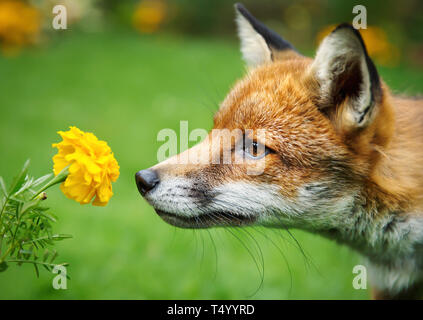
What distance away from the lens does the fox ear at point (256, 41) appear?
12.7 ft

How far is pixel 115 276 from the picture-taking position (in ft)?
15.3

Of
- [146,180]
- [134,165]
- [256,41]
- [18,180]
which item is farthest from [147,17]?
[18,180]

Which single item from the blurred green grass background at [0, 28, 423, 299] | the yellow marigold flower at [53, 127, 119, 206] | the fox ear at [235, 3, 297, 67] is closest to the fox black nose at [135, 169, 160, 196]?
the yellow marigold flower at [53, 127, 119, 206]

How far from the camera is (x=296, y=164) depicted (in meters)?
2.95

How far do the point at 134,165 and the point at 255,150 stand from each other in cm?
466

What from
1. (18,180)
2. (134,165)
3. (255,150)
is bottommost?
(18,180)

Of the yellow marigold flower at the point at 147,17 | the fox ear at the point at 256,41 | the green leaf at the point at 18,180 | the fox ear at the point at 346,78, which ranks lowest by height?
the green leaf at the point at 18,180

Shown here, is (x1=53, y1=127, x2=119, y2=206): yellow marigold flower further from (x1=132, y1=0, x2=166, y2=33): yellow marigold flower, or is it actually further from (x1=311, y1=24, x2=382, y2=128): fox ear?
(x1=132, y1=0, x2=166, y2=33): yellow marigold flower

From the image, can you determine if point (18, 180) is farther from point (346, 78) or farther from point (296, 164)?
point (346, 78)

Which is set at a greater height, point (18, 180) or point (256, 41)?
point (256, 41)

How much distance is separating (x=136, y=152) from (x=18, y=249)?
574 centimetres

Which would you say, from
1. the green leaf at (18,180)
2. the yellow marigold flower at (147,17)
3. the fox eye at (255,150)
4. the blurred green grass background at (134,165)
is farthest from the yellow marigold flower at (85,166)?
the yellow marigold flower at (147,17)

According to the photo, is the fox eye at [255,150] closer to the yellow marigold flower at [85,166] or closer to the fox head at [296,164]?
the fox head at [296,164]
